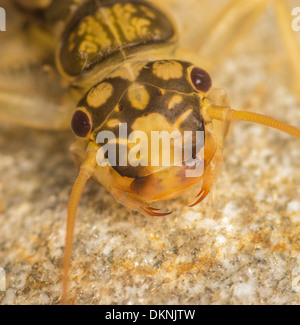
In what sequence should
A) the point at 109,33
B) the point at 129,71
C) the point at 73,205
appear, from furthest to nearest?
the point at 109,33 → the point at 129,71 → the point at 73,205

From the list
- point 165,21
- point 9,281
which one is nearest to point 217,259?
point 9,281

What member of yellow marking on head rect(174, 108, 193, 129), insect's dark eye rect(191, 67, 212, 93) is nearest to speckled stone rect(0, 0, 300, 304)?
yellow marking on head rect(174, 108, 193, 129)

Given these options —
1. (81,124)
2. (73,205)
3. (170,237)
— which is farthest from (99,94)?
(170,237)

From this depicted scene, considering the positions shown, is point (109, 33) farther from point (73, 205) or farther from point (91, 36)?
point (73, 205)

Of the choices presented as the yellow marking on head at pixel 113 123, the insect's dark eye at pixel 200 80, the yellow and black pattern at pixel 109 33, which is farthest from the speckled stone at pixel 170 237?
the yellow and black pattern at pixel 109 33

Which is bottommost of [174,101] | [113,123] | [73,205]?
[73,205]

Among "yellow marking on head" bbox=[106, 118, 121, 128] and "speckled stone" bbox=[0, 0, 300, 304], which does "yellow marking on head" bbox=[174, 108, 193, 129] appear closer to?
"yellow marking on head" bbox=[106, 118, 121, 128]
